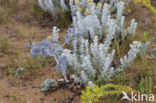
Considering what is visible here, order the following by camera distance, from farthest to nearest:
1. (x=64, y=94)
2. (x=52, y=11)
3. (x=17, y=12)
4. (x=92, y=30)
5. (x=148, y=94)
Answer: (x=17, y=12), (x=52, y=11), (x=92, y=30), (x=64, y=94), (x=148, y=94)

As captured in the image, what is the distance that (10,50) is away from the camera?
2889 millimetres

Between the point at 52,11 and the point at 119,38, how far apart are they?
4.39 feet

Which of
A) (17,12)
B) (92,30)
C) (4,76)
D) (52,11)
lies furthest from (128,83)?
(17,12)

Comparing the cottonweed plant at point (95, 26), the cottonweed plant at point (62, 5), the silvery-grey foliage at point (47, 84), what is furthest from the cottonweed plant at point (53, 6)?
the silvery-grey foliage at point (47, 84)

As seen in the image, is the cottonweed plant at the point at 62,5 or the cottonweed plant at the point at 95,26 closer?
the cottonweed plant at the point at 95,26

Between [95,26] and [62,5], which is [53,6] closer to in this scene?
[62,5]

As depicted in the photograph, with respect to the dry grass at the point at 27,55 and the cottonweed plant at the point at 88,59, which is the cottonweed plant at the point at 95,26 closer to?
the dry grass at the point at 27,55

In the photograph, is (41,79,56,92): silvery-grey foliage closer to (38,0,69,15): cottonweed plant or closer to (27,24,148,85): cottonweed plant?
(27,24,148,85): cottonweed plant

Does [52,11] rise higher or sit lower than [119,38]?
higher

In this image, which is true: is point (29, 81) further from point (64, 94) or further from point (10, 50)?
point (10, 50)

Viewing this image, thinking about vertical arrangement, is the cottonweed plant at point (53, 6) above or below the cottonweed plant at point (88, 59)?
above

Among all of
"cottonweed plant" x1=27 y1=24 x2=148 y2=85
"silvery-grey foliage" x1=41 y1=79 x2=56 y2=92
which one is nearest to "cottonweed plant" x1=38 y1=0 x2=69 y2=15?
"cottonweed plant" x1=27 y1=24 x2=148 y2=85

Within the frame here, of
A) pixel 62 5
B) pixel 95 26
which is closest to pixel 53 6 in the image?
pixel 62 5

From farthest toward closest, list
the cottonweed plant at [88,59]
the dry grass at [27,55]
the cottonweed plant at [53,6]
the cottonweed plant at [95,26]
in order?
the cottonweed plant at [53,6] → the cottonweed plant at [95,26] → the dry grass at [27,55] → the cottonweed plant at [88,59]
